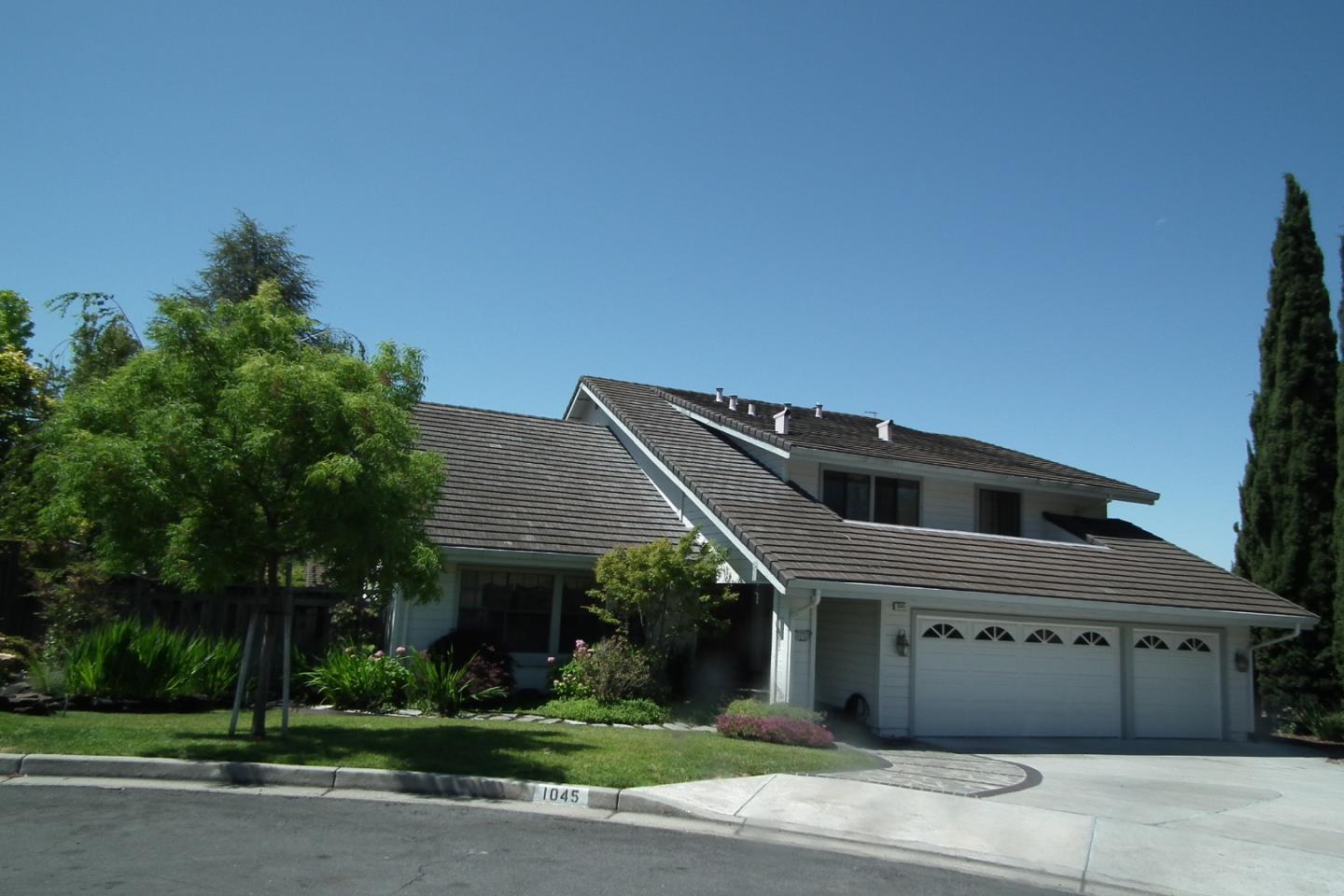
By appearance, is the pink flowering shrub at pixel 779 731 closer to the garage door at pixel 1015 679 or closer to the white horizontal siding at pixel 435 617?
the garage door at pixel 1015 679

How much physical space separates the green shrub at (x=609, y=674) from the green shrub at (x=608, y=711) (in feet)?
0.60

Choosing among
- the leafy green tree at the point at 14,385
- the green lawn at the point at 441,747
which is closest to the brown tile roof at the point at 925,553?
the green lawn at the point at 441,747

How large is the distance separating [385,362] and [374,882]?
673 centimetres

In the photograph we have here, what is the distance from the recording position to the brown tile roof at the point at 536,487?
1706 centimetres

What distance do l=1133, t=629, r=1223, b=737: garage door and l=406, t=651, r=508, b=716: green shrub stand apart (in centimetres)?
1167

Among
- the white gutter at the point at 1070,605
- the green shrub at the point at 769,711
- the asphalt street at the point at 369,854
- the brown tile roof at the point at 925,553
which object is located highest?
the brown tile roof at the point at 925,553

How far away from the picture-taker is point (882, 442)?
22141 mm

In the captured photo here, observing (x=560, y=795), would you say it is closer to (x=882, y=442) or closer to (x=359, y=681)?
(x=359, y=681)

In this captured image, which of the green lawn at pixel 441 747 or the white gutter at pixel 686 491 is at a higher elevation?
the white gutter at pixel 686 491

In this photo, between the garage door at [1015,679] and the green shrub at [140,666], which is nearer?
the green shrub at [140,666]

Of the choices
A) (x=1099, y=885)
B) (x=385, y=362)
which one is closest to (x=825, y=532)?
(x=385, y=362)

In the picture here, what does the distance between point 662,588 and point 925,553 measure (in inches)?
195

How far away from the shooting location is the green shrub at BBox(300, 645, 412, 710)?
14.4 metres

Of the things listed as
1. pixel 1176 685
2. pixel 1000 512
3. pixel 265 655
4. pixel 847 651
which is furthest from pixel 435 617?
pixel 1176 685
